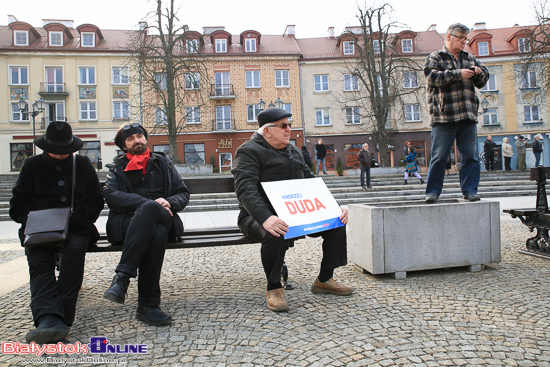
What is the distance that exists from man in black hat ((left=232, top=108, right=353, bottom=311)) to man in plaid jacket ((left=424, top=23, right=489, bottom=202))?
167cm

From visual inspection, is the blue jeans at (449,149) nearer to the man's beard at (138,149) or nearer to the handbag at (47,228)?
Answer: the man's beard at (138,149)

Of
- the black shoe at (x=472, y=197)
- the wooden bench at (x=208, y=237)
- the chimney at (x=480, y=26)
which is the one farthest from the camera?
the chimney at (x=480, y=26)

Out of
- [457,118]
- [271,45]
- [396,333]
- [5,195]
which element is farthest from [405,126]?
[396,333]

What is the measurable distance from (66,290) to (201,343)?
1.09 metres

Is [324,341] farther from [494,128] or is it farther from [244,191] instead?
[494,128]

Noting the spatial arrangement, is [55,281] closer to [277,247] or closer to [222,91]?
[277,247]

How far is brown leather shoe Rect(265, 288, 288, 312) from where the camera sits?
318cm

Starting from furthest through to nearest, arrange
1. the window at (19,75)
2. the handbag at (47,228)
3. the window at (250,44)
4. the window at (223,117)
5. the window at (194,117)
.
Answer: the window at (250,44)
the window at (223,117)
the window at (194,117)
the window at (19,75)
the handbag at (47,228)

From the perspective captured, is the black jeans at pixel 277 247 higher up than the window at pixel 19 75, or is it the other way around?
the window at pixel 19 75

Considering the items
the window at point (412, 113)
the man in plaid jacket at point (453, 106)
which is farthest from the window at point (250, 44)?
the man in plaid jacket at point (453, 106)

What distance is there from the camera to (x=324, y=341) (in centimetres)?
261

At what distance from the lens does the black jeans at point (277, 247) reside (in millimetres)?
3199

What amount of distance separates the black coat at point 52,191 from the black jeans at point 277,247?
1.32 m

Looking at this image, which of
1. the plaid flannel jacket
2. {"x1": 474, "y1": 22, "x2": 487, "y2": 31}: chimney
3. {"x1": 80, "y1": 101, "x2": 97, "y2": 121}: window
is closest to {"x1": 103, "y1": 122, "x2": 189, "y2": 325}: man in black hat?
the plaid flannel jacket
